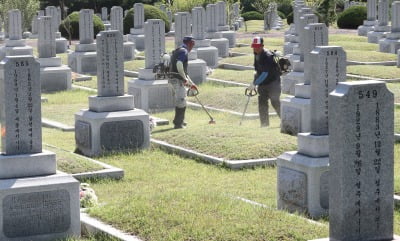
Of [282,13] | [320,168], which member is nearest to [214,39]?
[320,168]

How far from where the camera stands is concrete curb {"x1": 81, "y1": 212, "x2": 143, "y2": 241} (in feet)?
31.9

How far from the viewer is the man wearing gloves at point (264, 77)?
17.8 m

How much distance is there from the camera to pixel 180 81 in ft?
59.4

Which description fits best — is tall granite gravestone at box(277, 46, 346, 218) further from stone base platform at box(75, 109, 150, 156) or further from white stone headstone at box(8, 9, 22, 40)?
white stone headstone at box(8, 9, 22, 40)

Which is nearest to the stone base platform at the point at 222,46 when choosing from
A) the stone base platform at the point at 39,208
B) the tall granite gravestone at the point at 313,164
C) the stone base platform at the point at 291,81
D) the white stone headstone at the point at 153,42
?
the stone base platform at the point at 291,81

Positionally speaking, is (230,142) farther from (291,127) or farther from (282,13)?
(282,13)

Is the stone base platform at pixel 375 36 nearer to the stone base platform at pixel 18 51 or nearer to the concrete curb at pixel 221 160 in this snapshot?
the stone base platform at pixel 18 51

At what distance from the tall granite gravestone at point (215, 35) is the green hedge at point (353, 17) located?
51.2 ft

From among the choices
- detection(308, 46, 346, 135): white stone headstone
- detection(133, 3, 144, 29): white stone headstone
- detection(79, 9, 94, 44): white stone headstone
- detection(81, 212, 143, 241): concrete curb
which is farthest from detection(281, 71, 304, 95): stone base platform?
detection(133, 3, 144, 29): white stone headstone

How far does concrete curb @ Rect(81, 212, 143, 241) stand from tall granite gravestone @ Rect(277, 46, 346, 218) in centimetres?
228

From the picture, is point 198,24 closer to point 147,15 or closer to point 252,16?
point 147,15

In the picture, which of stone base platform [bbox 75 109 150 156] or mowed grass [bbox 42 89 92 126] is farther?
mowed grass [bbox 42 89 92 126]

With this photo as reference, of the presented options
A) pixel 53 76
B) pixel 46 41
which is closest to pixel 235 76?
pixel 53 76

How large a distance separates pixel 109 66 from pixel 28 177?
20.1 feet
